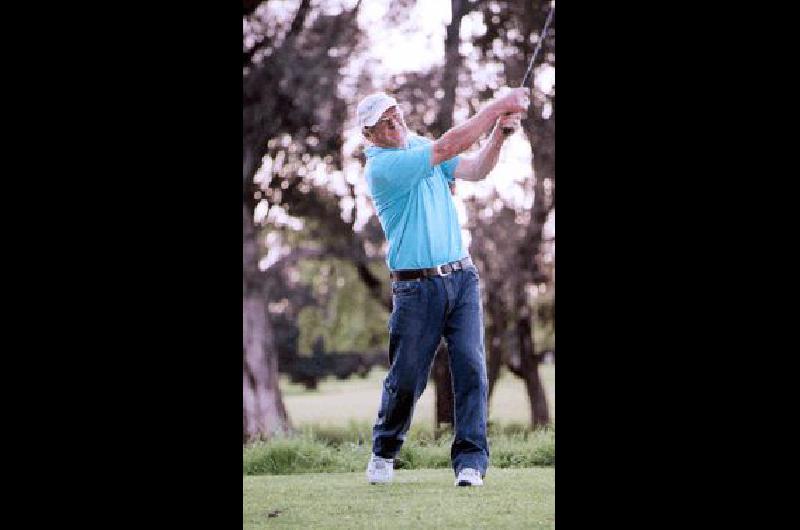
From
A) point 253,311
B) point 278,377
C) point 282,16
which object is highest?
point 282,16

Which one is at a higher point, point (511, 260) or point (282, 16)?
point (282, 16)

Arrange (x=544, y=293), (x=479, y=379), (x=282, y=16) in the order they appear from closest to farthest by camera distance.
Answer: (x=479, y=379)
(x=282, y=16)
(x=544, y=293)

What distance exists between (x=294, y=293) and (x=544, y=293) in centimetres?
152

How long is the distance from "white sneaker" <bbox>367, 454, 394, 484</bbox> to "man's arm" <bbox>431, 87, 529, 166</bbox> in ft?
4.67

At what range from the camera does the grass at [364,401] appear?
5309 mm

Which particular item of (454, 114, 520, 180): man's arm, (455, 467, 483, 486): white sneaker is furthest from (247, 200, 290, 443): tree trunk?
(455, 467, 483, 486): white sneaker

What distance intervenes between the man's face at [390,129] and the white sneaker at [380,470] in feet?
4.91

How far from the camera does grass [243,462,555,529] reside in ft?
13.7

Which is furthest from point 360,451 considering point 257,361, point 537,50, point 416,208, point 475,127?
point 537,50

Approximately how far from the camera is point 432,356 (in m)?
4.68

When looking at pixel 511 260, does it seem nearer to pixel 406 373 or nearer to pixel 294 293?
pixel 294 293
